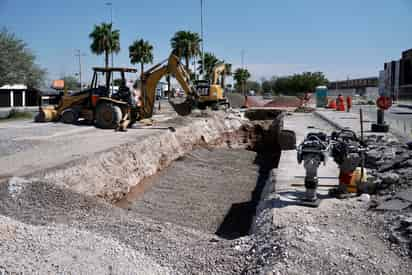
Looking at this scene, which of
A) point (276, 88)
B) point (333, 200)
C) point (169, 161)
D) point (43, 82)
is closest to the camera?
point (333, 200)

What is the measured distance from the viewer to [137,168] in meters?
12.7

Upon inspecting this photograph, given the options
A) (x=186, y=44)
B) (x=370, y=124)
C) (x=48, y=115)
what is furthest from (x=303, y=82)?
(x=48, y=115)

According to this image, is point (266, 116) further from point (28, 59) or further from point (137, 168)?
point (137, 168)

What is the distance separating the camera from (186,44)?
55.4 m

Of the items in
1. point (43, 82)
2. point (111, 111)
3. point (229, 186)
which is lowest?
point (229, 186)

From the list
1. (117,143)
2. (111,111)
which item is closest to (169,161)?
(117,143)

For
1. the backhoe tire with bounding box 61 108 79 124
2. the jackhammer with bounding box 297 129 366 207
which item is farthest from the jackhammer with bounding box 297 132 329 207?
the backhoe tire with bounding box 61 108 79 124

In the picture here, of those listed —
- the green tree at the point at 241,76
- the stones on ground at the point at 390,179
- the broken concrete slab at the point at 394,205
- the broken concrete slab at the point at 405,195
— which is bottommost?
the broken concrete slab at the point at 394,205

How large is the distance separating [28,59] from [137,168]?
23.1 m

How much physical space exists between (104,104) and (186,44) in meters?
38.7

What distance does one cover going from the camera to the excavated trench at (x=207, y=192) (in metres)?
9.78

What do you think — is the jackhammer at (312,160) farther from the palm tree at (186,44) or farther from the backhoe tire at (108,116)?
the palm tree at (186,44)

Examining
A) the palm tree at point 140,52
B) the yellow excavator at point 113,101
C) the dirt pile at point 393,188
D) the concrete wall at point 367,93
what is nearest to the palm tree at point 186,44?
the palm tree at point 140,52

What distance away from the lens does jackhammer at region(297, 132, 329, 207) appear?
6863 mm
